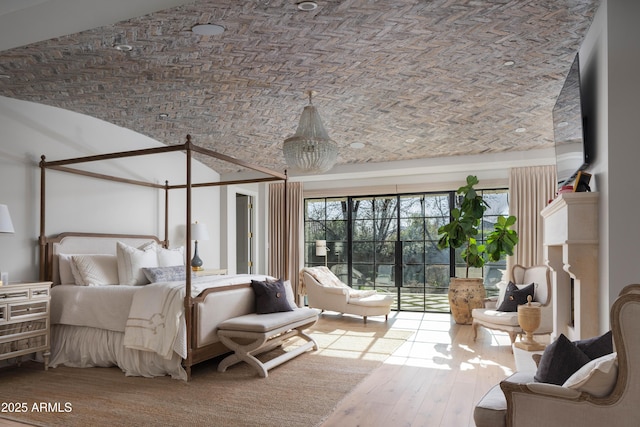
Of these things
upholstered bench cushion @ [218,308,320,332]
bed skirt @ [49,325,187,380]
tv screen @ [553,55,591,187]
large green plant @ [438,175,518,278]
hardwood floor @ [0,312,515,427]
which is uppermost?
tv screen @ [553,55,591,187]

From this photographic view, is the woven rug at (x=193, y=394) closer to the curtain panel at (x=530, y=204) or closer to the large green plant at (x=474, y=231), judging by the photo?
the large green plant at (x=474, y=231)

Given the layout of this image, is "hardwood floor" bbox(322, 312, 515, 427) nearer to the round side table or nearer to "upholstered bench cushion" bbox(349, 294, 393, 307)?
the round side table

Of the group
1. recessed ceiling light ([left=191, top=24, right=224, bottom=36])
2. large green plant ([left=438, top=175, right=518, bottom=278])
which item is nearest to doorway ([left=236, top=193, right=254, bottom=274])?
large green plant ([left=438, top=175, right=518, bottom=278])

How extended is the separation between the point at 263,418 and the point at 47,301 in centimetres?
240

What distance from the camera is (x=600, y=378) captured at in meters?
1.81

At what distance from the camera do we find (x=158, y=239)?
6.39 metres

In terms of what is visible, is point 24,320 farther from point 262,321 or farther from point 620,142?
point 620,142

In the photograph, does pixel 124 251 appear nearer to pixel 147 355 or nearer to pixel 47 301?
pixel 47 301

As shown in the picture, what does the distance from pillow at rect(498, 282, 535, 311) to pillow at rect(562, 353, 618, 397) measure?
143 inches

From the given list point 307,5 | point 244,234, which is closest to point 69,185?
point 307,5

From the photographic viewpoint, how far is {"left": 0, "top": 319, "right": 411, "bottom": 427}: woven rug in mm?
3150

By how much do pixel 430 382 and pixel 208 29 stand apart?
10.3 ft

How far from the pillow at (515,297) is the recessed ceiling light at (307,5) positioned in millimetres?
3857

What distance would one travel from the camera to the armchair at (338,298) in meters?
6.81
